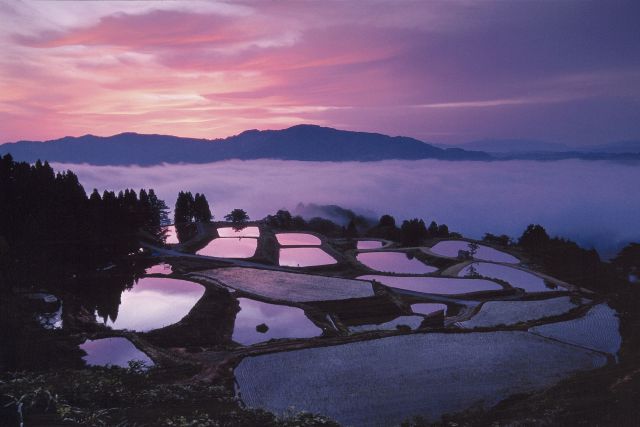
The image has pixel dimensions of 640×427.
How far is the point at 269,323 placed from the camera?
41.7 metres

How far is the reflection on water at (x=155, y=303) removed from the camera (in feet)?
130

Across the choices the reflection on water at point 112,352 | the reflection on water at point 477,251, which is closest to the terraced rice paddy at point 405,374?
the reflection on water at point 112,352

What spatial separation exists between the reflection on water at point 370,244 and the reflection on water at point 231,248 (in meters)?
20.9

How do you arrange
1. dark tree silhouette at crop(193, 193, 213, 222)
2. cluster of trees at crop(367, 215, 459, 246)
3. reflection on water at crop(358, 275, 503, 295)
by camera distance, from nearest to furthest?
reflection on water at crop(358, 275, 503, 295) < cluster of trees at crop(367, 215, 459, 246) < dark tree silhouette at crop(193, 193, 213, 222)

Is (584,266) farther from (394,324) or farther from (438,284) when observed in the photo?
(394,324)

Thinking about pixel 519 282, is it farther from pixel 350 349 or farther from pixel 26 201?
pixel 26 201

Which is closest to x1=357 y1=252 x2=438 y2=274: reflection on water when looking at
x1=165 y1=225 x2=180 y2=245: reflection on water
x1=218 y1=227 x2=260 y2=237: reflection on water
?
x1=218 y1=227 x2=260 y2=237: reflection on water

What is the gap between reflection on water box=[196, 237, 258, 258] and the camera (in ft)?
241

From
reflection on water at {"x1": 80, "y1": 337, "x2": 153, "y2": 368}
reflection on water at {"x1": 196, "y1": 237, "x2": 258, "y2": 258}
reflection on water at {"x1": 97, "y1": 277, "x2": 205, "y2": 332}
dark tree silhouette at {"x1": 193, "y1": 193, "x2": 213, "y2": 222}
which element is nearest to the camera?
reflection on water at {"x1": 80, "y1": 337, "x2": 153, "y2": 368}

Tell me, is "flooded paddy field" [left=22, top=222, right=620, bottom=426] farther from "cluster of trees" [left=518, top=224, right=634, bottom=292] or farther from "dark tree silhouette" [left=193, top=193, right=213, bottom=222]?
"dark tree silhouette" [left=193, top=193, right=213, bottom=222]

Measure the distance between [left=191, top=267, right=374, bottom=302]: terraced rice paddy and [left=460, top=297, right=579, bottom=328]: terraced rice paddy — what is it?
41.2 ft

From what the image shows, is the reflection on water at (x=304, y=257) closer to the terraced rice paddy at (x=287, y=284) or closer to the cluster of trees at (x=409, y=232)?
the terraced rice paddy at (x=287, y=284)

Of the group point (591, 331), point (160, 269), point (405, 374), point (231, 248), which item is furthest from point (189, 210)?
point (591, 331)

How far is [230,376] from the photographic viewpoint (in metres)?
29.3
